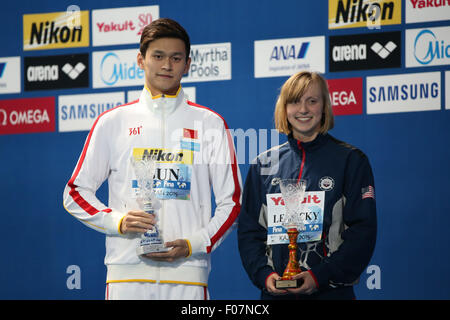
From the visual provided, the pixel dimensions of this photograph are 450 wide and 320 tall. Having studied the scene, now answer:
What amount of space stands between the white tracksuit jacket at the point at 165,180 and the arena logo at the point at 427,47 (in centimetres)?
168

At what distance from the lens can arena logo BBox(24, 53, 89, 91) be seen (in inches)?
180

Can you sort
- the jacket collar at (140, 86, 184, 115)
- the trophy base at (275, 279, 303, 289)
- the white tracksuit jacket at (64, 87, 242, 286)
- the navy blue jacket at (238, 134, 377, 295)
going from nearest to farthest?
the trophy base at (275, 279, 303, 289)
the navy blue jacket at (238, 134, 377, 295)
the white tracksuit jacket at (64, 87, 242, 286)
the jacket collar at (140, 86, 184, 115)

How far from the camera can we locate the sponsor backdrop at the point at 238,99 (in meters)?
4.05

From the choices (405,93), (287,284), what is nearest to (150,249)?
(287,284)

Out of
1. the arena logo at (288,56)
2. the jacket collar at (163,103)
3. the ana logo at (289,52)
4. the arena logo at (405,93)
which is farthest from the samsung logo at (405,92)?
the jacket collar at (163,103)

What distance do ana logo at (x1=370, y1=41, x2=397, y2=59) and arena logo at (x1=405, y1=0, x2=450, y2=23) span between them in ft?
0.58

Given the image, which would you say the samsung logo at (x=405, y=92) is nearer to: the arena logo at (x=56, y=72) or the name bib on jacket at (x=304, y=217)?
the name bib on jacket at (x=304, y=217)

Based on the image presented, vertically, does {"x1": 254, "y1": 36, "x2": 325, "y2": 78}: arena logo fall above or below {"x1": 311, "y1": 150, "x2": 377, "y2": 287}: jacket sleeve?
above

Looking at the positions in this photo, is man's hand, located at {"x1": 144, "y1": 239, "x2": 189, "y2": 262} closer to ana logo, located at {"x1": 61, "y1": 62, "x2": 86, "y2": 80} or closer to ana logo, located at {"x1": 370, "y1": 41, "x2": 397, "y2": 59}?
ana logo, located at {"x1": 370, "y1": 41, "x2": 397, "y2": 59}

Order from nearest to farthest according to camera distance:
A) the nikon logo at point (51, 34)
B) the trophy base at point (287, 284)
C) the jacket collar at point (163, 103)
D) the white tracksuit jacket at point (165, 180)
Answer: the trophy base at point (287, 284) < the white tracksuit jacket at point (165, 180) < the jacket collar at point (163, 103) < the nikon logo at point (51, 34)

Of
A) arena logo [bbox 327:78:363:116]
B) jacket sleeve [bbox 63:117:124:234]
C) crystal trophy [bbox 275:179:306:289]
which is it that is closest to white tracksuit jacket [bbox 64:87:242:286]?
jacket sleeve [bbox 63:117:124:234]

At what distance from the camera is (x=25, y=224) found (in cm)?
460

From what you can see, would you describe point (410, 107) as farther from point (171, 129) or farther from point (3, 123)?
point (3, 123)
